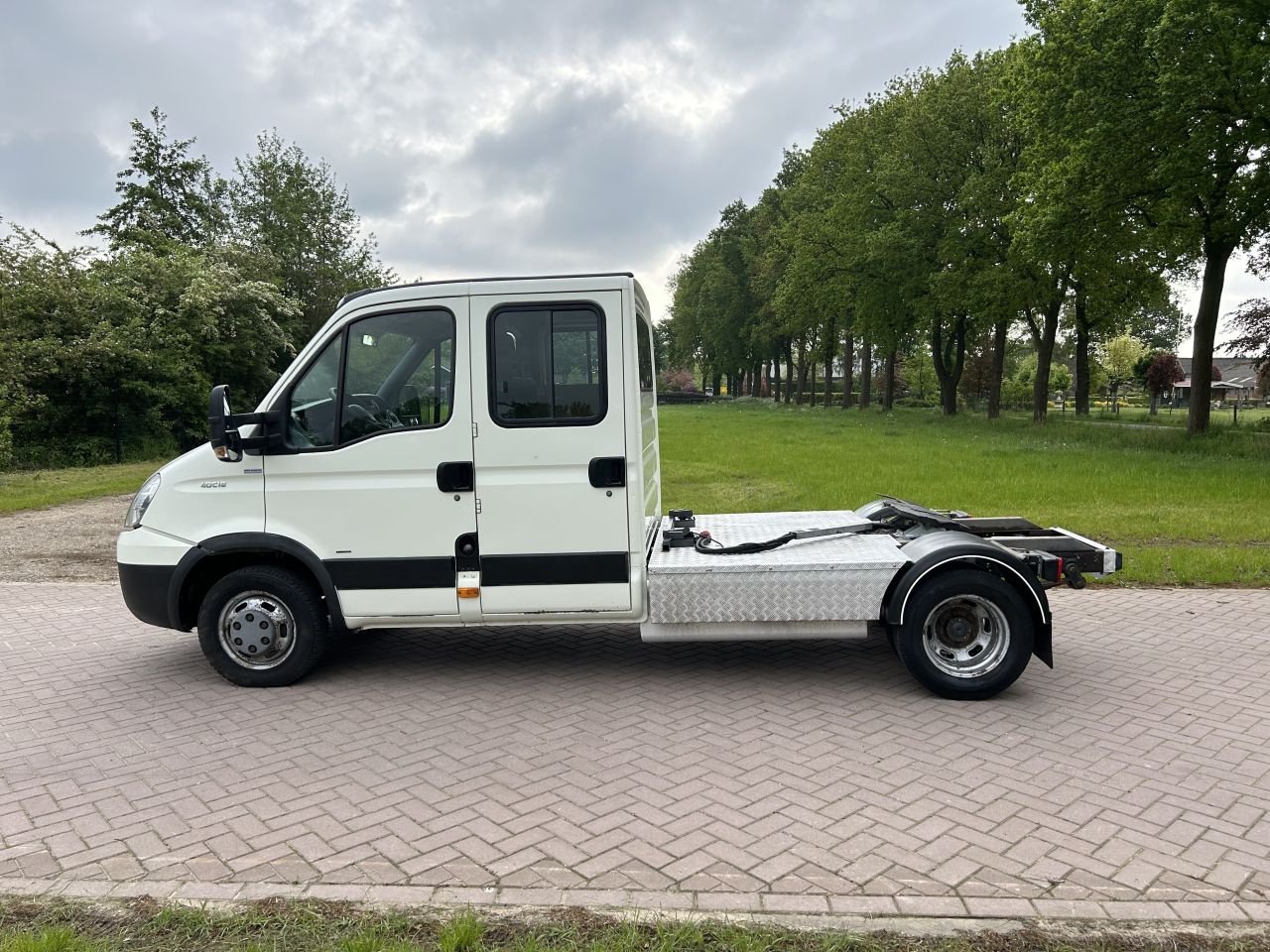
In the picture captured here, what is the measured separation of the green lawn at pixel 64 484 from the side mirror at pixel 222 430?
11.9 metres

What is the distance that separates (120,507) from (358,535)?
1182 cm

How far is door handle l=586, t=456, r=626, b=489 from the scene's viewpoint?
5.47 meters

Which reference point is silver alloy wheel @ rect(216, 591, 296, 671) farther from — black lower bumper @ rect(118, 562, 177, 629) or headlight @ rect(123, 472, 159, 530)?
headlight @ rect(123, 472, 159, 530)

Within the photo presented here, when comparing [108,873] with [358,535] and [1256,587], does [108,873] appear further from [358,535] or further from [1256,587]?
[1256,587]

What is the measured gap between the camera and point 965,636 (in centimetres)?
546

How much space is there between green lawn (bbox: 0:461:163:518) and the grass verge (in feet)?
46.9

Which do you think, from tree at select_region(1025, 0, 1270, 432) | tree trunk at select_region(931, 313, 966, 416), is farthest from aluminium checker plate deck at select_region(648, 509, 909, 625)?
tree trunk at select_region(931, 313, 966, 416)

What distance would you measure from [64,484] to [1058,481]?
1884 cm

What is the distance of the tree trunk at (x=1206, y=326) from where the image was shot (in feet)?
72.4

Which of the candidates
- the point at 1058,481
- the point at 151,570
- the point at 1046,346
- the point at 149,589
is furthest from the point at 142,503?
the point at 1046,346

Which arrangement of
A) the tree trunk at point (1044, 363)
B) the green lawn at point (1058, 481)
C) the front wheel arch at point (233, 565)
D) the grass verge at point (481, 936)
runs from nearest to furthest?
the grass verge at point (481, 936) < the front wheel arch at point (233, 565) < the green lawn at point (1058, 481) < the tree trunk at point (1044, 363)

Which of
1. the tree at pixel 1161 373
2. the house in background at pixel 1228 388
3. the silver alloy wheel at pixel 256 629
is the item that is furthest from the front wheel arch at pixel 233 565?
the house in background at pixel 1228 388

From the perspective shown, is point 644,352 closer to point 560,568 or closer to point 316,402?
point 560,568

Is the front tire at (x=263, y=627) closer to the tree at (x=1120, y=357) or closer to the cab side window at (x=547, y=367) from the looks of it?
the cab side window at (x=547, y=367)
